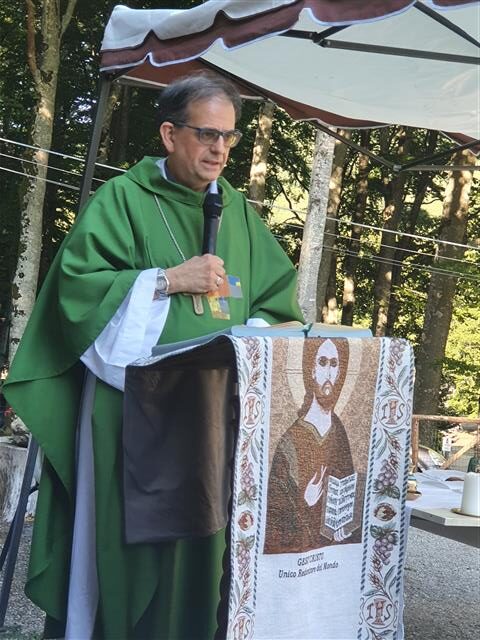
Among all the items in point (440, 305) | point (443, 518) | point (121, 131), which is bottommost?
point (443, 518)

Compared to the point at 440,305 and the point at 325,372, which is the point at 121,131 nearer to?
the point at 440,305

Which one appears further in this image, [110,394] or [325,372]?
[110,394]

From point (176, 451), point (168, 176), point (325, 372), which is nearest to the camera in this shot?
point (325, 372)

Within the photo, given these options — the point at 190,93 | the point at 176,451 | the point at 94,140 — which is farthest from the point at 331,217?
the point at 176,451

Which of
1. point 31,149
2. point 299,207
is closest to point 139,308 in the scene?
point 31,149

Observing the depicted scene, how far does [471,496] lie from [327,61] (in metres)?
2.76

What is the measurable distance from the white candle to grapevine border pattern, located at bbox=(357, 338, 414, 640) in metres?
0.55

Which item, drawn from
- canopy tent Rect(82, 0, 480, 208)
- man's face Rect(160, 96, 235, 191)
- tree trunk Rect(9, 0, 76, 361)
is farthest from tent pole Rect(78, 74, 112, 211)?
tree trunk Rect(9, 0, 76, 361)

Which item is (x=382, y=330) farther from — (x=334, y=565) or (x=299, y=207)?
(x=334, y=565)

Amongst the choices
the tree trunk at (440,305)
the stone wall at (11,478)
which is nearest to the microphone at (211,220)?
the stone wall at (11,478)

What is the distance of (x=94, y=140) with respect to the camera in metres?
4.32

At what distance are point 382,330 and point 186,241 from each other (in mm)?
15075

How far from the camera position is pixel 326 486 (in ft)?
6.92

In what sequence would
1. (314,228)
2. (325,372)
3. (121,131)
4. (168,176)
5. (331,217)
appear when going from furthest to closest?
1. (331,217)
2. (121,131)
3. (314,228)
4. (168,176)
5. (325,372)
